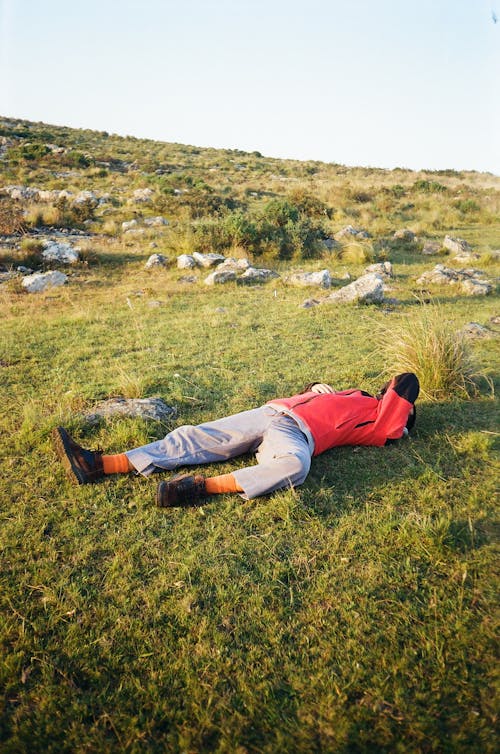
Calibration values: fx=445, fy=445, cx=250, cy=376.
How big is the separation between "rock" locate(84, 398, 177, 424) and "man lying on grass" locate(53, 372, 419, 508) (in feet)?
2.68

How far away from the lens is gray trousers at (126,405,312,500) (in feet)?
10.7

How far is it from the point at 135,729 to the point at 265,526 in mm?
1410

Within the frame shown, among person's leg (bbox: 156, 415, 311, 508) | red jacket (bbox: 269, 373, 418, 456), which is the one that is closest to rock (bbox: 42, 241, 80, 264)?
red jacket (bbox: 269, 373, 418, 456)

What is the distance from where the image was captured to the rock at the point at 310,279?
382 inches

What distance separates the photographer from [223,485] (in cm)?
332

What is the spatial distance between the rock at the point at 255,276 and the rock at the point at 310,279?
2.09 ft

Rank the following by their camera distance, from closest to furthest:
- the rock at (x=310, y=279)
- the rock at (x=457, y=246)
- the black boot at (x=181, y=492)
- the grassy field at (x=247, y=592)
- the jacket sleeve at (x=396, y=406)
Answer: the grassy field at (x=247, y=592) → the black boot at (x=181, y=492) → the jacket sleeve at (x=396, y=406) → the rock at (x=310, y=279) → the rock at (x=457, y=246)

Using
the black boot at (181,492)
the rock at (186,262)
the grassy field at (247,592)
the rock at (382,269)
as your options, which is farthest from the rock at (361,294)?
the black boot at (181,492)

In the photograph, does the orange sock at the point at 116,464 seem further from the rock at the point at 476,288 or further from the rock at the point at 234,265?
the rock at the point at 476,288

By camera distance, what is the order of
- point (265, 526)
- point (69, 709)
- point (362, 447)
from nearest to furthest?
point (69, 709), point (265, 526), point (362, 447)

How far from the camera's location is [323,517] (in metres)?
3.17

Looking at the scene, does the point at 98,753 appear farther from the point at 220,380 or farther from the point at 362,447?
the point at 220,380

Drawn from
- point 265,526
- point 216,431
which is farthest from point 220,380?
point 265,526

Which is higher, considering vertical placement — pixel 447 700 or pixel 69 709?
pixel 447 700
